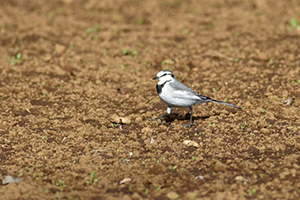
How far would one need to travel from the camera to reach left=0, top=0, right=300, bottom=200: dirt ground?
21.2 feet

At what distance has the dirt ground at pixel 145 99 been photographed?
645 centimetres

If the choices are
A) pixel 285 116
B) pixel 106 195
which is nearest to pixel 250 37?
pixel 285 116

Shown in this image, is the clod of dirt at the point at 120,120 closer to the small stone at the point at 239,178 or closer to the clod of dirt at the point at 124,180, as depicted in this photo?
the clod of dirt at the point at 124,180

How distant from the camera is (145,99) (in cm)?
922

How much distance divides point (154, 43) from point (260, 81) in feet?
10.4

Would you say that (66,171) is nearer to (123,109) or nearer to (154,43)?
(123,109)

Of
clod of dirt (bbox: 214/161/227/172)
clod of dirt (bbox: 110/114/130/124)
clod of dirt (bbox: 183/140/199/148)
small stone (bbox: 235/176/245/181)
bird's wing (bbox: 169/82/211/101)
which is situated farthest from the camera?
clod of dirt (bbox: 110/114/130/124)

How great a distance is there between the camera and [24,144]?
7.51 metres

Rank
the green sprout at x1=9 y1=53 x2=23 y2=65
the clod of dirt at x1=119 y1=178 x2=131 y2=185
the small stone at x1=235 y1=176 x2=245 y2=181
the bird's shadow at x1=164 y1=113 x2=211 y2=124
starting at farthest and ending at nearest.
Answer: the green sprout at x1=9 y1=53 x2=23 y2=65
the bird's shadow at x1=164 y1=113 x2=211 y2=124
the clod of dirt at x1=119 y1=178 x2=131 y2=185
the small stone at x1=235 y1=176 x2=245 y2=181

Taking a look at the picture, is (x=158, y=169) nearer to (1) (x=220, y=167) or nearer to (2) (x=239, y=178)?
(1) (x=220, y=167)

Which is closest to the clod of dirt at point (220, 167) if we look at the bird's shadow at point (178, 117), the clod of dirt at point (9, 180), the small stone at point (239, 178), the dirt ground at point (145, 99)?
the dirt ground at point (145, 99)

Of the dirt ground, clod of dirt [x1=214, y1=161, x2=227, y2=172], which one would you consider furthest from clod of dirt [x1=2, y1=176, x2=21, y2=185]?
clod of dirt [x1=214, y1=161, x2=227, y2=172]

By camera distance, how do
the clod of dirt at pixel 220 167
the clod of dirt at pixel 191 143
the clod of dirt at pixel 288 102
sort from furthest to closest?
the clod of dirt at pixel 288 102 → the clod of dirt at pixel 191 143 → the clod of dirt at pixel 220 167

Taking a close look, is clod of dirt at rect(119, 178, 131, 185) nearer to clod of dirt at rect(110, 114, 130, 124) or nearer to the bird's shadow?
clod of dirt at rect(110, 114, 130, 124)
